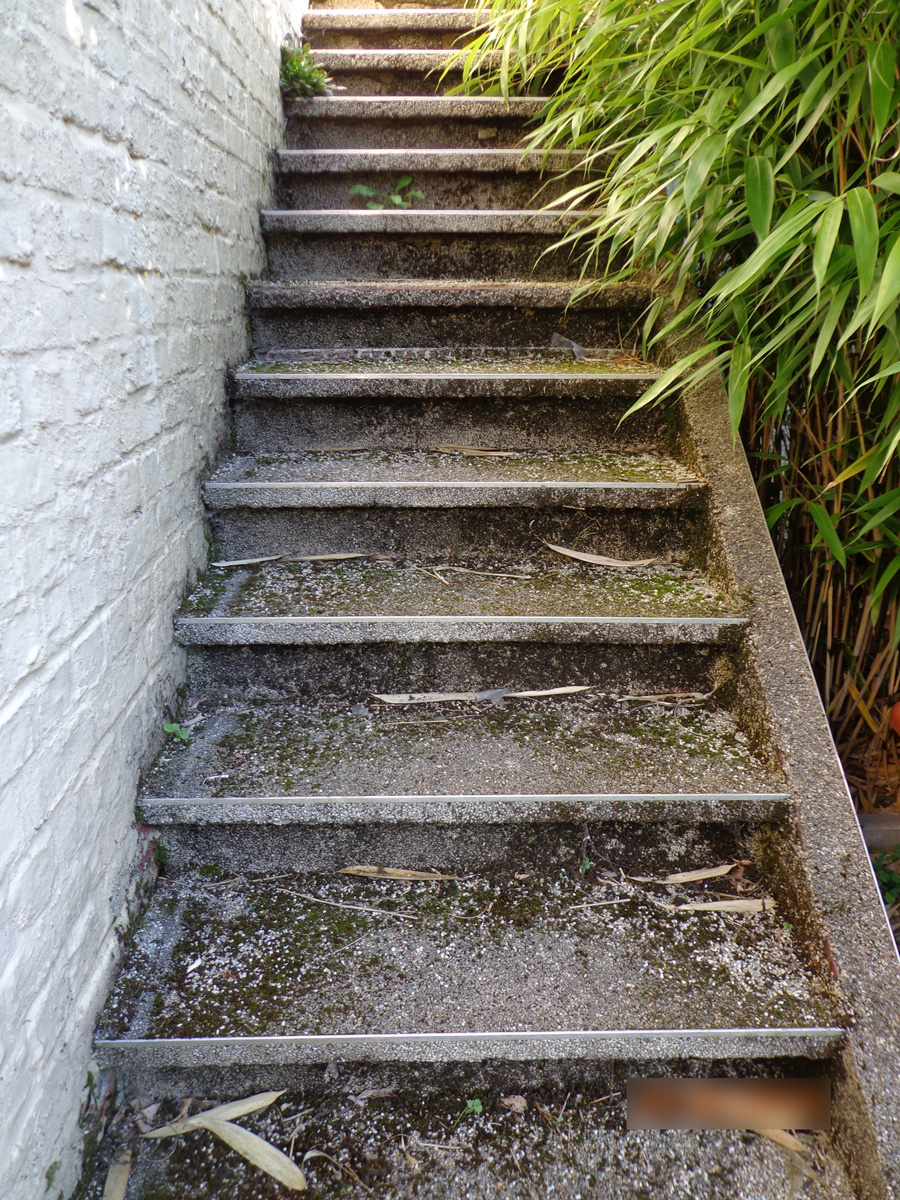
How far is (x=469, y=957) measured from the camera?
119 centimetres

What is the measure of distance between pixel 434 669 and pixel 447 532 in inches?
16.0

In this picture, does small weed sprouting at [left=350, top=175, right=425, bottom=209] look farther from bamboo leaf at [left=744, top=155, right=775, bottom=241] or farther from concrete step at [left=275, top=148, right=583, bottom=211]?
bamboo leaf at [left=744, top=155, right=775, bottom=241]

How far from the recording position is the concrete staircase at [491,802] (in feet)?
3.54

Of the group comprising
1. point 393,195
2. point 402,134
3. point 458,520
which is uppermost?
point 402,134

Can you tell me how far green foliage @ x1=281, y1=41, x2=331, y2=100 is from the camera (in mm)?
2498

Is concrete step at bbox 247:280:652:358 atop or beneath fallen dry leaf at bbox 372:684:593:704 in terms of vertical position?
atop

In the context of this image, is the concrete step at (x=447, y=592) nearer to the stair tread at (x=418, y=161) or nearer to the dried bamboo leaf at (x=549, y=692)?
the dried bamboo leaf at (x=549, y=692)

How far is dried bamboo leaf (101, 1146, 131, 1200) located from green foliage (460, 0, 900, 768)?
1619 mm

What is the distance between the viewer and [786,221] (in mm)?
→ 1196

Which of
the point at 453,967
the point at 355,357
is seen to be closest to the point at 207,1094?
the point at 453,967

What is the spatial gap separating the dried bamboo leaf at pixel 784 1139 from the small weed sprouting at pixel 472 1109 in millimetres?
426

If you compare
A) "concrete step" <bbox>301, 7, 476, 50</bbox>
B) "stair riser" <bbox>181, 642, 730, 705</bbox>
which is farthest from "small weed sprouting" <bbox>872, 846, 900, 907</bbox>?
"concrete step" <bbox>301, 7, 476, 50</bbox>

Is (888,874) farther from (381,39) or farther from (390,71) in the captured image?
(381,39)

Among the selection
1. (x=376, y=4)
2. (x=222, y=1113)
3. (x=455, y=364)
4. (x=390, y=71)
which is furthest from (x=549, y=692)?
(x=376, y=4)
